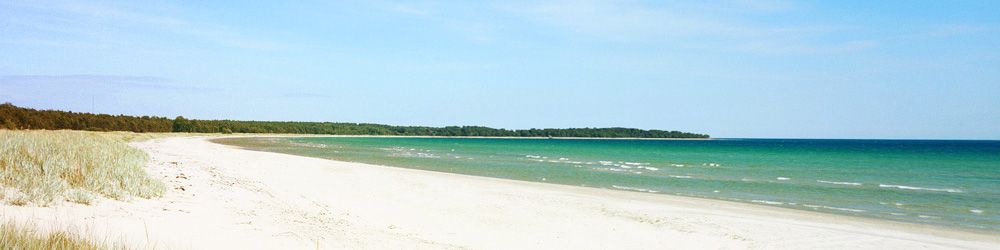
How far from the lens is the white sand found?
7.74 meters

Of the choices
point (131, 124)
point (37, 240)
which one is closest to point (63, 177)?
point (37, 240)

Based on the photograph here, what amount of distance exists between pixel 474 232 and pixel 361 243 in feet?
8.88

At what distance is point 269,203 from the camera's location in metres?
11.2

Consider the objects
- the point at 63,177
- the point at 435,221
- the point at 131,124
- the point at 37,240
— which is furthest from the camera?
the point at 131,124

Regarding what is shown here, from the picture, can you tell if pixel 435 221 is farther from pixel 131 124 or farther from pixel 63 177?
pixel 131 124

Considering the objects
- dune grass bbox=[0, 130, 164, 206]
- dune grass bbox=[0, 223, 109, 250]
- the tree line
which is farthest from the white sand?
the tree line

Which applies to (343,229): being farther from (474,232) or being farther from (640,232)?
(640,232)

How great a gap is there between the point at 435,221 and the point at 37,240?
732 cm

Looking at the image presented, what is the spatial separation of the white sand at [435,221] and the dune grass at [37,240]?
0.75 metres

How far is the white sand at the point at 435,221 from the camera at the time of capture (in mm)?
7742

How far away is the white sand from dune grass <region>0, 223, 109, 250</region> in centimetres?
75

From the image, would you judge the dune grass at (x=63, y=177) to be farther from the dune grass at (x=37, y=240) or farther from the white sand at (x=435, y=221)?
the dune grass at (x=37, y=240)

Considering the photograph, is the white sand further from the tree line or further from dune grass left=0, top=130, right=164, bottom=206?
the tree line

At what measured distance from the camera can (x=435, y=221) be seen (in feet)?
38.8
